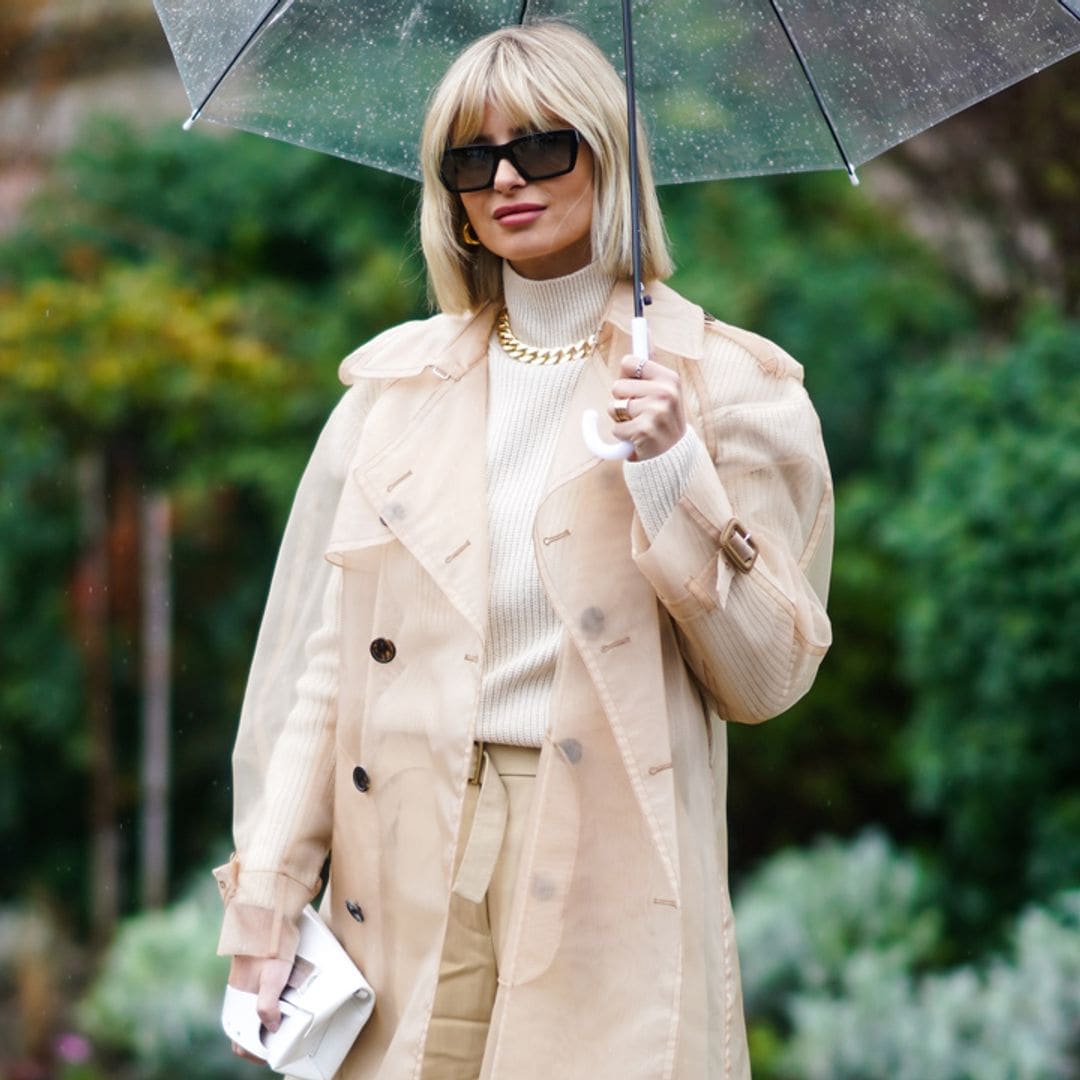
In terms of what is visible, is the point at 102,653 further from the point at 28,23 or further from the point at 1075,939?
the point at 1075,939

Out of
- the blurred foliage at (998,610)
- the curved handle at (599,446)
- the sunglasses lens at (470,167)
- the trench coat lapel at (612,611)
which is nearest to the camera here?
the curved handle at (599,446)

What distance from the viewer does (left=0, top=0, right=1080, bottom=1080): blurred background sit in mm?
4102

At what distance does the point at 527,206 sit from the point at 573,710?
650 mm

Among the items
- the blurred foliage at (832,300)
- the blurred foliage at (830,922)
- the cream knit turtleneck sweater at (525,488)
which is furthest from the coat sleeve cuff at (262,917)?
the blurred foliage at (832,300)

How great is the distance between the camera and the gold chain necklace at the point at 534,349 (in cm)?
242

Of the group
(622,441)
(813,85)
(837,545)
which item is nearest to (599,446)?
(622,441)

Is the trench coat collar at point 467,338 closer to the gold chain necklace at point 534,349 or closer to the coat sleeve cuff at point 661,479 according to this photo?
the gold chain necklace at point 534,349

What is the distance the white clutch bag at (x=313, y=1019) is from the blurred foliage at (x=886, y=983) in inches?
74.4

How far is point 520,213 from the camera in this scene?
2342 mm

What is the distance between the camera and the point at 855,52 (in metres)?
2.53

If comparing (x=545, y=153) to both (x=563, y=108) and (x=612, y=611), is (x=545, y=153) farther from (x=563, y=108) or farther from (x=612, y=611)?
(x=612, y=611)

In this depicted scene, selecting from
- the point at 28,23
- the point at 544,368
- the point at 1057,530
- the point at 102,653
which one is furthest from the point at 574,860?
the point at 28,23

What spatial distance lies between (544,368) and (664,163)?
1.42 feet

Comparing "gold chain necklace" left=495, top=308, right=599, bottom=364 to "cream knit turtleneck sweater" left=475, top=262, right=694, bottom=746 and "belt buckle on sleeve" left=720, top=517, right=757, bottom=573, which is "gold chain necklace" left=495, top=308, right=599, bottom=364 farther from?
"belt buckle on sleeve" left=720, top=517, right=757, bottom=573
